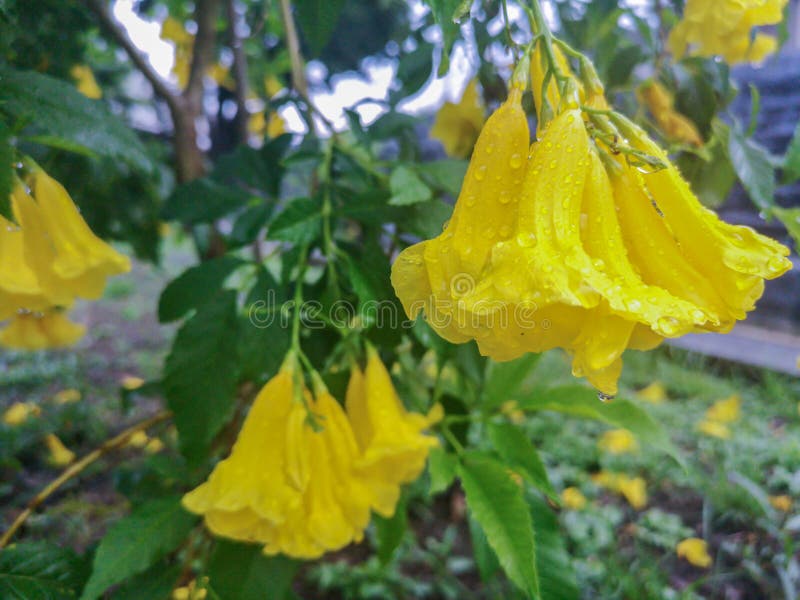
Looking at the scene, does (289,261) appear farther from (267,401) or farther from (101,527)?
(101,527)

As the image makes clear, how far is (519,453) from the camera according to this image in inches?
30.2

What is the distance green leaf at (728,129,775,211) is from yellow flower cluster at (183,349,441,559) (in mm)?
561

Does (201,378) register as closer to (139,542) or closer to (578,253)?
(139,542)

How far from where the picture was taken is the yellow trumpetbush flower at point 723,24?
762 millimetres

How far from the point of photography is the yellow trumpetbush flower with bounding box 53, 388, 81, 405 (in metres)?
2.54

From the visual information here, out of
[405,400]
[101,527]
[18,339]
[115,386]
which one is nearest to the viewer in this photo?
[405,400]

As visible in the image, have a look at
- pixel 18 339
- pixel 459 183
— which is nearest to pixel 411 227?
pixel 459 183

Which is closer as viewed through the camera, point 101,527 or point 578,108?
point 578,108

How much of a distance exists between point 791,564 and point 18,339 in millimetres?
1874

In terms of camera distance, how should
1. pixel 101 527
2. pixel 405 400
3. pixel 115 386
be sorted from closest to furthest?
pixel 405 400, pixel 101 527, pixel 115 386

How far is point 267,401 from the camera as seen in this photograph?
62cm

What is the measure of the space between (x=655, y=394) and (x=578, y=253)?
2.22m

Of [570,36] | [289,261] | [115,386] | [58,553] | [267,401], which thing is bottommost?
[115,386]

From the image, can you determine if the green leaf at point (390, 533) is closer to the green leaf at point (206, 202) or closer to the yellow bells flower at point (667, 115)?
the green leaf at point (206, 202)
